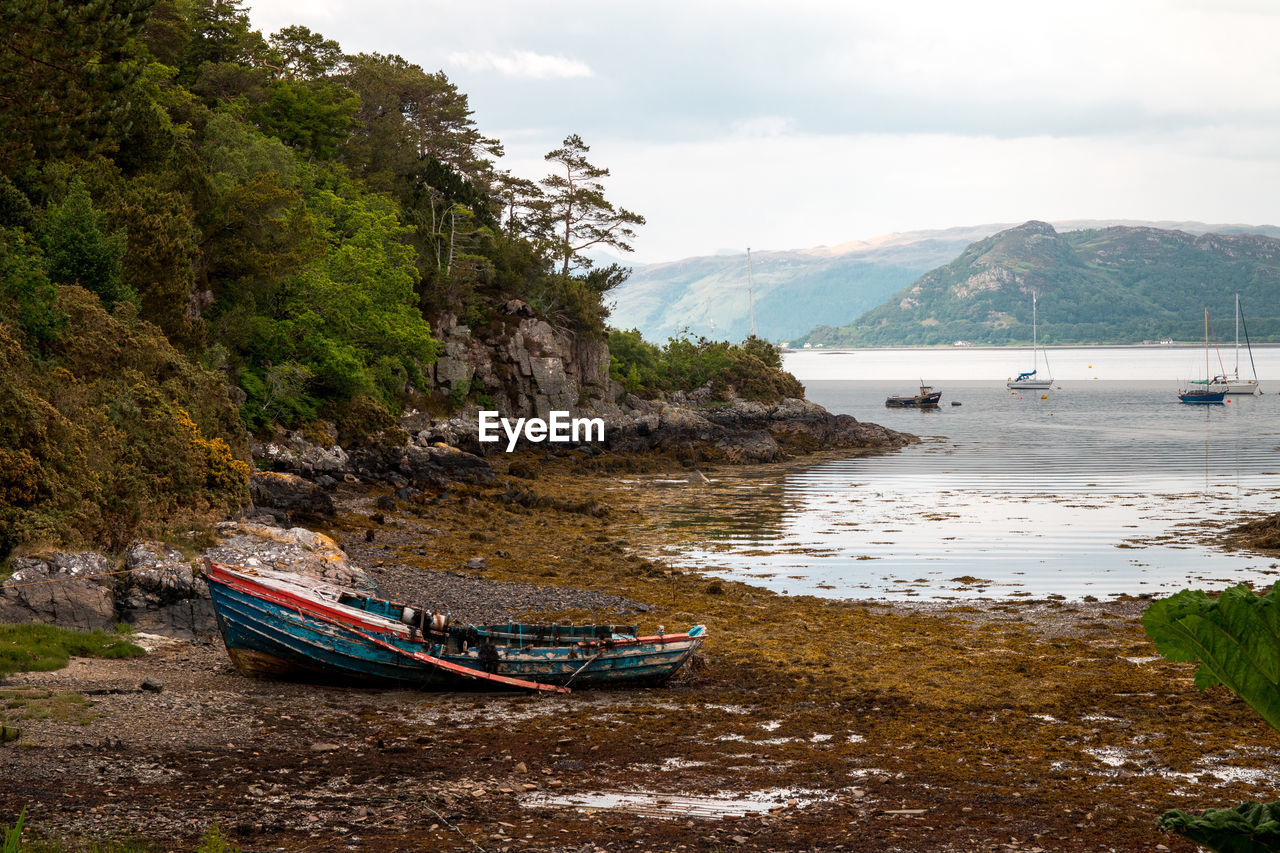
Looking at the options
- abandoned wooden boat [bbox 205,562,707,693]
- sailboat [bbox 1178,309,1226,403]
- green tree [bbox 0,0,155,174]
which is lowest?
abandoned wooden boat [bbox 205,562,707,693]

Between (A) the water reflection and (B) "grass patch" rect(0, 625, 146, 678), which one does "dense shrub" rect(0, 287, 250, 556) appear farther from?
(A) the water reflection

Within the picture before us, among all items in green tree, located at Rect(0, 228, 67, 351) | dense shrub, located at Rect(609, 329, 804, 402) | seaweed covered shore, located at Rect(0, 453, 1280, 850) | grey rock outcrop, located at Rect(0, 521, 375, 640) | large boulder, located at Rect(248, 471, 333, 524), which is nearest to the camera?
seaweed covered shore, located at Rect(0, 453, 1280, 850)

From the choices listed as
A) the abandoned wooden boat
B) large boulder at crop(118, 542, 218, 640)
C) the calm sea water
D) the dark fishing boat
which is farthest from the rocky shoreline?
the dark fishing boat

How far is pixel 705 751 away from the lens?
44.3 ft

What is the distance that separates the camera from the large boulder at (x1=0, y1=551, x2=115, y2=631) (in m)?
17.1

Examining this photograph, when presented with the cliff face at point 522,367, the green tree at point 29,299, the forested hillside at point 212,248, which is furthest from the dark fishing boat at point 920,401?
the green tree at point 29,299

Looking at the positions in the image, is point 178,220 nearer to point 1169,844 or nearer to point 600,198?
point 1169,844

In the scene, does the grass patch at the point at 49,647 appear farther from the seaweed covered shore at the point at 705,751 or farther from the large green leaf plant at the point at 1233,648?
the large green leaf plant at the point at 1233,648

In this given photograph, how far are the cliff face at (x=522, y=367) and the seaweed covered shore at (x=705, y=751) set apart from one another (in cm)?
3600

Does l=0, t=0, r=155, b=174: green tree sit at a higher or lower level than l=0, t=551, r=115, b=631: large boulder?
higher

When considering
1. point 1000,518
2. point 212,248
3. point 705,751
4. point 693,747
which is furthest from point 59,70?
point 1000,518

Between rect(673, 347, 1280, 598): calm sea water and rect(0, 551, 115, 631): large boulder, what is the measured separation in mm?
16256

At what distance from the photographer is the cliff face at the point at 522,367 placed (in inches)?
2274

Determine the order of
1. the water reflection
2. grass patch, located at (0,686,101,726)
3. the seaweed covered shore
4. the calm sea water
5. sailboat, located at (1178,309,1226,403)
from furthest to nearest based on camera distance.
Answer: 1. sailboat, located at (1178,309,1226,403)
2. the water reflection
3. the calm sea water
4. grass patch, located at (0,686,101,726)
5. the seaweed covered shore
